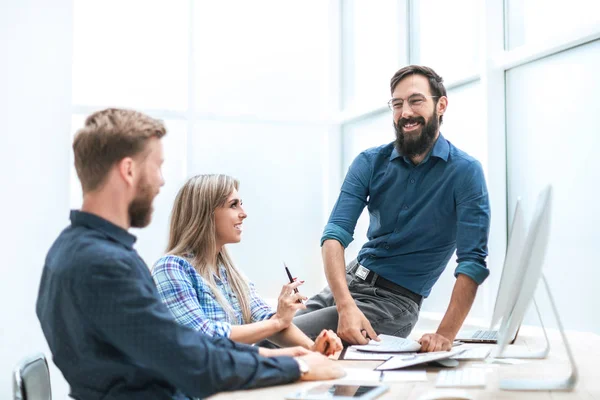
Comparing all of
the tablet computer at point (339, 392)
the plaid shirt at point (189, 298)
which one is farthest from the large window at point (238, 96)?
the tablet computer at point (339, 392)

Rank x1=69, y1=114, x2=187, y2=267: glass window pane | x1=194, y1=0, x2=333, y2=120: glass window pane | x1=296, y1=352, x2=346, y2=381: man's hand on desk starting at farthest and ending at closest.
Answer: x1=194, y1=0, x2=333, y2=120: glass window pane
x1=69, y1=114, x2=187, y2=267: glass window pane
x1=296, y1=352, x2=346, y2=381: man's hand on desk

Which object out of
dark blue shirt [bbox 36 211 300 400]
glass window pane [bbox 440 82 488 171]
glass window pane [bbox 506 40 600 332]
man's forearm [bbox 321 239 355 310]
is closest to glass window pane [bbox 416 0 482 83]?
glass window pane [bbox 440 82 488 171]

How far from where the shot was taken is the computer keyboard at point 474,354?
2105 millimetres

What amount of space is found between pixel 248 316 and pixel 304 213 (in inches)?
102

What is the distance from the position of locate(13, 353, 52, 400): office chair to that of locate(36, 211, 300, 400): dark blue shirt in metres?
0.47

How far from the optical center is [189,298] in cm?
227

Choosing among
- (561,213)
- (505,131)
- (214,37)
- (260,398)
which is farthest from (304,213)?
(260,398)

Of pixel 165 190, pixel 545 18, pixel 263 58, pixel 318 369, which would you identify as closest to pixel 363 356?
pixel 318 369

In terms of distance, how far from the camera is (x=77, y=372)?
4.62 feet

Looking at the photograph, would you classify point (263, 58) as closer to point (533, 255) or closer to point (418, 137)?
point (418, 137)

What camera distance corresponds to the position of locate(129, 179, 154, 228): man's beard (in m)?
1.46

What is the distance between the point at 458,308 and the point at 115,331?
1408 millimetres

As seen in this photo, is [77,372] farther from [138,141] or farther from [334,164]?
[334,164]

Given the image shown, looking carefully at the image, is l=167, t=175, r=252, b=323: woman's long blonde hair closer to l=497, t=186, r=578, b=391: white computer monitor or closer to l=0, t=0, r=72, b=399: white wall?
l=497, t=186, r=578, b=391: white computer monitor
